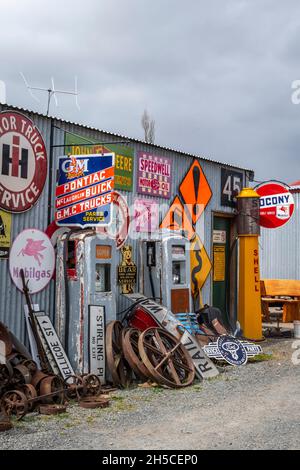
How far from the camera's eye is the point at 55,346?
28.4ft

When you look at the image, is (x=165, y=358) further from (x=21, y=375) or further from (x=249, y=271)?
(x=249, y=271)

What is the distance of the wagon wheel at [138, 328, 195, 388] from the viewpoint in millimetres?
8469

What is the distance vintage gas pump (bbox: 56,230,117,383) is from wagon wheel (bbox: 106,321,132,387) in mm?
127

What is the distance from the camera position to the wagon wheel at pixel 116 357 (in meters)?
8.48

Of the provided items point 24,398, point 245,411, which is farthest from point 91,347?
point 245,411

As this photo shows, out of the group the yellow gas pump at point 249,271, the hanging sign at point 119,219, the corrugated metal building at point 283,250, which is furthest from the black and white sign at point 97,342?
the corrugated metal building at point 283,250

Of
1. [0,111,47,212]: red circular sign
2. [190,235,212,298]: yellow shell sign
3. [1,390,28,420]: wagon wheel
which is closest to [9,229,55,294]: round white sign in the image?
[0,111,47,212]: red circular sign

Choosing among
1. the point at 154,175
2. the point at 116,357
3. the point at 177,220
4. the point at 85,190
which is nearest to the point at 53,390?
the point at 116,357

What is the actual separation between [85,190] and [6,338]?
8.59ft

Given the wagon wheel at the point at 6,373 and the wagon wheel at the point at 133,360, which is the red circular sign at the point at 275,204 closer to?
the wagon wheel at the point at 133,360

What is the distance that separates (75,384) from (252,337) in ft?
21.1

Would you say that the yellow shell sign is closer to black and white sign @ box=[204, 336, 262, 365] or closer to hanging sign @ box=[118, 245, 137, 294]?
hanging sign @ box=[118, 245, 137, 294]
